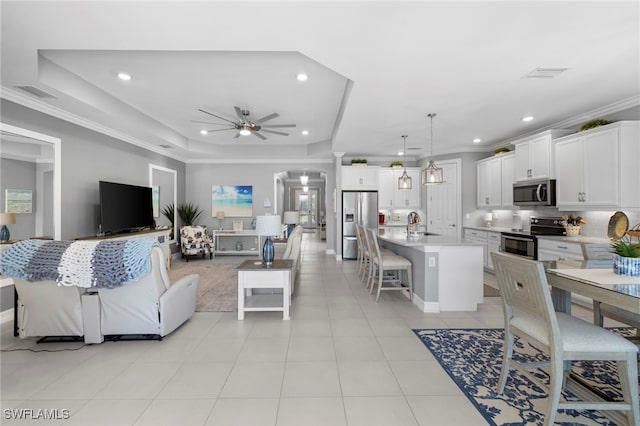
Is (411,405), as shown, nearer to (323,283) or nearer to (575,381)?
(575,381)

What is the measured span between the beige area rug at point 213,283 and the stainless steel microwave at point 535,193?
4.84 metres

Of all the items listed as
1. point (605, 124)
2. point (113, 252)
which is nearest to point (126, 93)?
point (113, 252)

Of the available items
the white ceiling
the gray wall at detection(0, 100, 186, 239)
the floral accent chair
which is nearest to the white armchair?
the white ceiling

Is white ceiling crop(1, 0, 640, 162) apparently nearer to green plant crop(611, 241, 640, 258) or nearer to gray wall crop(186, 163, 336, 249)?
green plant crop(611, 241, 640, 258)

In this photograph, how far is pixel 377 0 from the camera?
75.5 inches

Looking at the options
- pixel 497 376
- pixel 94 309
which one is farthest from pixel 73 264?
pixel 497 376

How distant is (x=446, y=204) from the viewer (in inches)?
280

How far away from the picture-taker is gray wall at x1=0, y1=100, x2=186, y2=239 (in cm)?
377

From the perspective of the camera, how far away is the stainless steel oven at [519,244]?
467 centimetres

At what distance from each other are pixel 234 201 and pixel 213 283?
136 inches

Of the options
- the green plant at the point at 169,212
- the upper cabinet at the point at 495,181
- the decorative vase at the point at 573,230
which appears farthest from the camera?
the green plant at the point at 169,212

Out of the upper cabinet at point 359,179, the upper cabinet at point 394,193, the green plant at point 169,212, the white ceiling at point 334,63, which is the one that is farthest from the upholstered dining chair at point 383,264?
the green plant at point 169,212

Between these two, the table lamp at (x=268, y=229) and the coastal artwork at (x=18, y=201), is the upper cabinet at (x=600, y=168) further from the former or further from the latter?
the coastal artwork at (x=18, y=201)

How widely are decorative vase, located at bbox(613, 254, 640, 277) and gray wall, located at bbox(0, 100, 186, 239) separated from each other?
5.92 m
